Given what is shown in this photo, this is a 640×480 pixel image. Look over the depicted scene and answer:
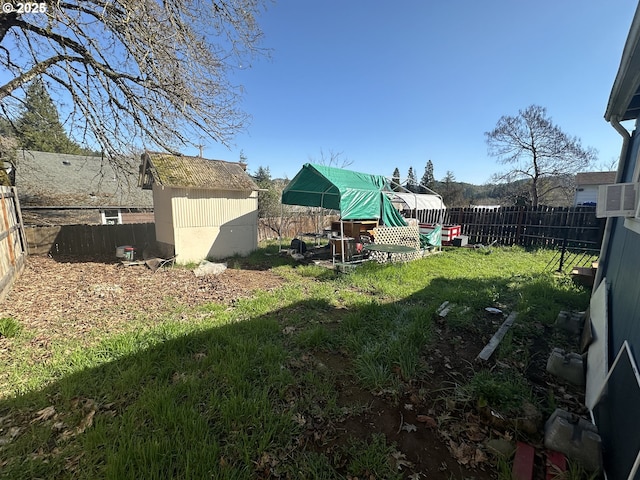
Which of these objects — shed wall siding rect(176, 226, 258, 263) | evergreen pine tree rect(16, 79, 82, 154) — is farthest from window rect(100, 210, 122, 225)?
shed wall siding rect(176, 226, 258, 263)

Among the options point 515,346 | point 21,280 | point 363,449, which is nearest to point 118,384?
point 363,449

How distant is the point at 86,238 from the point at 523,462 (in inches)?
562

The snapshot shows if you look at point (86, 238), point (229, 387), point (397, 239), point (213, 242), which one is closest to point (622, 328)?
point (229, 387)

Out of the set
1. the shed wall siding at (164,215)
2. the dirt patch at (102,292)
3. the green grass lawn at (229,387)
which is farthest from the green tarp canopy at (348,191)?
the shed wall siding at (164,215)

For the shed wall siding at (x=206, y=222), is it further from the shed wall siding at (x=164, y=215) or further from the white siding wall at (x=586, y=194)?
the white siding wall at (x=586, y=194)

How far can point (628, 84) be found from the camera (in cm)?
282

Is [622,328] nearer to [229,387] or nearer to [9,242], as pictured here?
[229,387]

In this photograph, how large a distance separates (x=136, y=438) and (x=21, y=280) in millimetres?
7359

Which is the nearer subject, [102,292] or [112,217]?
[102,292]

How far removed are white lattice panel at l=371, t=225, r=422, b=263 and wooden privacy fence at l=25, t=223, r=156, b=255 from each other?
1003 centimetres

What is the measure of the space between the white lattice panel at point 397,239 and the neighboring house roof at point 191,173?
573 cm

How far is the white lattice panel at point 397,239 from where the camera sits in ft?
29.6

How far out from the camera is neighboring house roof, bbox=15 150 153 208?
14.3 metres

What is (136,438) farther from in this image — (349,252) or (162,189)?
(162,189)
